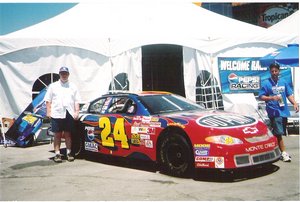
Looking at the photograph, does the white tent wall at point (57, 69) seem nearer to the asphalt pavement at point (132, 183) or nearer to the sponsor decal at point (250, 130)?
the asphalt pavement at point (132, 183)

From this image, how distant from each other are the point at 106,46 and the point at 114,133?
4318 mm

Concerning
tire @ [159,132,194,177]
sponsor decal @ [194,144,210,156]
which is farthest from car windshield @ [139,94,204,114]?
sponsor decal @ [194,144,210,156]

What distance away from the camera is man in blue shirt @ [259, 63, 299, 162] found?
658 cm

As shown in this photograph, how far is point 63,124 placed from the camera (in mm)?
7109

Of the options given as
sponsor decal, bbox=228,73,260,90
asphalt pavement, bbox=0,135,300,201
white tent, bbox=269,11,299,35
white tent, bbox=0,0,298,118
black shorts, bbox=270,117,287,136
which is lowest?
asphalt pavement, bbox=0,135,300,201

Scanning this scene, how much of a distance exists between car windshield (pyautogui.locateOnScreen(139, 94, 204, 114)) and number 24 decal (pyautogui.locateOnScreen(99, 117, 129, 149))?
55 centimetres

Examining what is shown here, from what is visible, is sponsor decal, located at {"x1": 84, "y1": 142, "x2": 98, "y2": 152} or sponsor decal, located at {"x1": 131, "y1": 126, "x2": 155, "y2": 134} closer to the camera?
sponsor decal, located at {"x1": 131, "y1": 126, "x2": 155, "y2": 134}

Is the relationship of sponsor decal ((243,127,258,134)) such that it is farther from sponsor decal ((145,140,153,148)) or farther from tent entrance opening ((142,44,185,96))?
tent entrance opening ((142,44,185,96))

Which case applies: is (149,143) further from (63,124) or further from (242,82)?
(242,82)

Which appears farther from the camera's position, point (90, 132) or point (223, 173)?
point (90, 132)

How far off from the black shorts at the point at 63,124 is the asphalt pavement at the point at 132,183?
646 millimetres

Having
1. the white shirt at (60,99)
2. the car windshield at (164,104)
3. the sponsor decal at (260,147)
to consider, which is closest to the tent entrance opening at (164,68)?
the white shirt at (60,99)

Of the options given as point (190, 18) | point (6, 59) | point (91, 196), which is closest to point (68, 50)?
point (6, 59)

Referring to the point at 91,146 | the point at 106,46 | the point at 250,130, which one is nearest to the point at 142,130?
the point at 91,146
